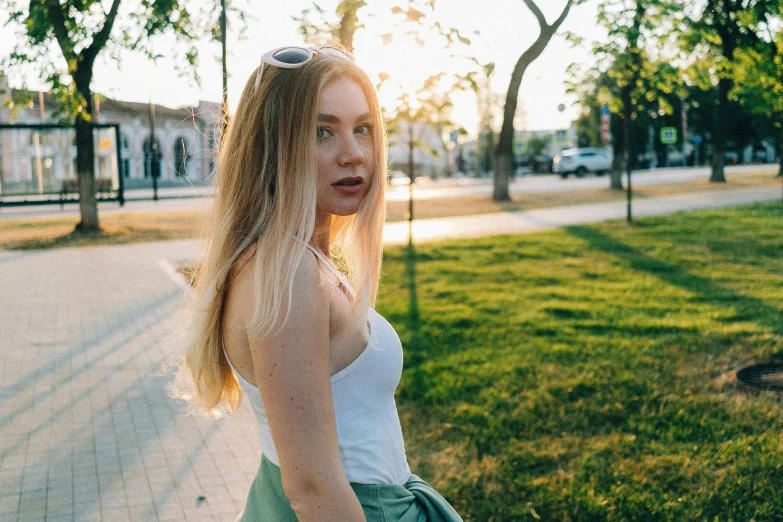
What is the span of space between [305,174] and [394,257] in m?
12.1

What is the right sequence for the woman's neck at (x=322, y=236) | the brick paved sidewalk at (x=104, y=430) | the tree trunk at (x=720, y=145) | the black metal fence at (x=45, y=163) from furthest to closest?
the tree trunk at (x=720, y=145), the black metal fence at (x=45, y=163), the brick paved sidewalk at (x=104, y=430), the woman's neck at (x=322, y=236)

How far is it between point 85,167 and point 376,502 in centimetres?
1881

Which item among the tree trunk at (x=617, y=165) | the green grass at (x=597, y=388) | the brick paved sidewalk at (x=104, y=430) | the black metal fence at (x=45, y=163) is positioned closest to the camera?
the green grass at (x=597, y=388)

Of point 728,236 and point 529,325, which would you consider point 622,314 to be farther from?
point 728,236

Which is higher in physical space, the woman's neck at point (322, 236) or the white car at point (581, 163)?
the white car at point (581, 163)

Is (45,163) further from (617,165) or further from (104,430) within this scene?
(104,430)

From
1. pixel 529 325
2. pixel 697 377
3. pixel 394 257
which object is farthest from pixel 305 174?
pixel 394 257

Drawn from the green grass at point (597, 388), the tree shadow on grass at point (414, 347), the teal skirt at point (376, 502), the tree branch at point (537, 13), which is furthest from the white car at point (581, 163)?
the teal skirt at point (376, 502)

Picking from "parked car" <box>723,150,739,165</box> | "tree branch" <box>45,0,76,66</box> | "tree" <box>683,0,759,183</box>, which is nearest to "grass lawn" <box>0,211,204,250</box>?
"tree branch" <box>45,0,76,66</box>

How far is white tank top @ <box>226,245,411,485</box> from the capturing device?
1642 millimetres

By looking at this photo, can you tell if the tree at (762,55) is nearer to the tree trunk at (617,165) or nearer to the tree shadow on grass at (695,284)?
the tree shadow on grass at (695,284)

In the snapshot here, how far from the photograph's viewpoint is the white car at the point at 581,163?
51219mm

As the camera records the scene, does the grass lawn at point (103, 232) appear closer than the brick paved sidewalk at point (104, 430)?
No

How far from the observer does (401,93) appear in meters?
12.0
